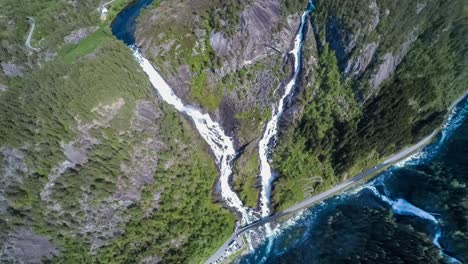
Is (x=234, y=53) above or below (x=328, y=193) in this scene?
above

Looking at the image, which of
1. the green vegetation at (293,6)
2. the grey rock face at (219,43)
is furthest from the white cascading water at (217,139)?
the green vegetation at (293,6)

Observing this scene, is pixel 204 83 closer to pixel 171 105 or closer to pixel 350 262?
pixel 171 105

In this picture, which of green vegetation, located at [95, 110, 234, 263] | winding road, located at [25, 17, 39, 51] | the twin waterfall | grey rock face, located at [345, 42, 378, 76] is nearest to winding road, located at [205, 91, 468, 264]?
the twin waterfall

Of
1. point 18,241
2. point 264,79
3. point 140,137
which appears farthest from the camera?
point 264,79

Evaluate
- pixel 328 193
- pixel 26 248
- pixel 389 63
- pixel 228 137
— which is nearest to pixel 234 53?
pixel 228 137

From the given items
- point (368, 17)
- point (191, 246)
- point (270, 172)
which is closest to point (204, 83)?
point (270, 172)

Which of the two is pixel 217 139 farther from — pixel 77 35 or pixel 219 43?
pixel 77 35
